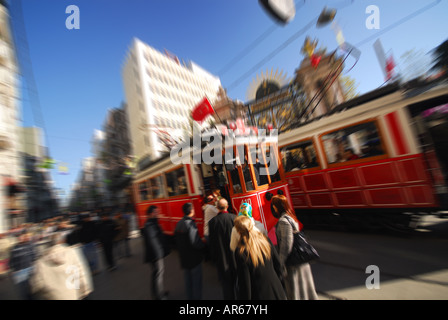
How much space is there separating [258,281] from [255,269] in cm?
13

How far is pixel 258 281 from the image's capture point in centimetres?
197

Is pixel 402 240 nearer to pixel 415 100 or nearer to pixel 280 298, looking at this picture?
pixel 415 100

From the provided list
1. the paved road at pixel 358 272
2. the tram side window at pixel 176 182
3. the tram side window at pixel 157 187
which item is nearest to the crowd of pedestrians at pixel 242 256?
the paved road at pixel 358 272

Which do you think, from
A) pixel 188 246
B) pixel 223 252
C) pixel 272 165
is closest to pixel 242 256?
pixel 223 252

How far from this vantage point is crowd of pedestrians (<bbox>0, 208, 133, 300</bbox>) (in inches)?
93.8

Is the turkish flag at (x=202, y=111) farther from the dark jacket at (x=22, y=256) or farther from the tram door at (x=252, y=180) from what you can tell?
the dark jacket at (x=22, y=256)

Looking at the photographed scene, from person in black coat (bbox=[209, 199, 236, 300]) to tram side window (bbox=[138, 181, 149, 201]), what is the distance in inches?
242

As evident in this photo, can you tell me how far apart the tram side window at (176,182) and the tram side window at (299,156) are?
11.8ft

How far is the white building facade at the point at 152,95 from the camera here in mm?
29469

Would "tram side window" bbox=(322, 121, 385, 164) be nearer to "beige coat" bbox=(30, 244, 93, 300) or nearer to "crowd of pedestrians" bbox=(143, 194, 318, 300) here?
"crowd of pedestrians" bbox=(143, 194, 318, 300)

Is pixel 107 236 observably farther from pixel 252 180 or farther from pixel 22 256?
pixel 252 180
